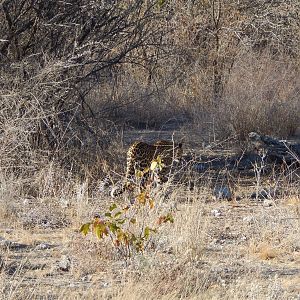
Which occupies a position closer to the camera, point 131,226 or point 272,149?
point 131,226

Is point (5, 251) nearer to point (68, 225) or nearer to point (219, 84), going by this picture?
point (68, 225)

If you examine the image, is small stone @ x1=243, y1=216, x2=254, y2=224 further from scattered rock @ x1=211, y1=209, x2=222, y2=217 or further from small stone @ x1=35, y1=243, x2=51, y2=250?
small stone @ x1=35, y1=243, x2=51, y2=250

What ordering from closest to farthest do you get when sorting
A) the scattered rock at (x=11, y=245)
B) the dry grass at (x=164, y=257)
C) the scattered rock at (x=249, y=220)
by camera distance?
the dry grass at (x=164, y=257)
the scattered rock at (x=11, y=245)
the scattered rock at (x=249, y=220)

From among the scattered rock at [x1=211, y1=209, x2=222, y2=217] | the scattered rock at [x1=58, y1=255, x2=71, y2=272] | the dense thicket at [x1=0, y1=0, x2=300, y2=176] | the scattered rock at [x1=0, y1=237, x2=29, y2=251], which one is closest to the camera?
the scattered rock at [x1=58, y1=255, x2=71, y2=272]

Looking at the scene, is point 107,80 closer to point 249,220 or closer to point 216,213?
point 216,213

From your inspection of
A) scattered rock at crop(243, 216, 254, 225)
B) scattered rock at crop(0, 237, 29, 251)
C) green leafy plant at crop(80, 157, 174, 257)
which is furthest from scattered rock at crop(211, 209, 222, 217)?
scattered rock at crop(0, 237, 29, 251)

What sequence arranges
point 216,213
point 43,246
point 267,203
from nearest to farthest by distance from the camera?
point 43,246, point 216,213, point 267,203

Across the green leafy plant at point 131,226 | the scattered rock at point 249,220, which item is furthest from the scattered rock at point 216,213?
the green leafy plant at point 131,226

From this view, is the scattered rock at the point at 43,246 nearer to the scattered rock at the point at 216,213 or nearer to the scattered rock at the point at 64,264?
the scattered rock at the point at 64,264

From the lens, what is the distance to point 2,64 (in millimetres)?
9203

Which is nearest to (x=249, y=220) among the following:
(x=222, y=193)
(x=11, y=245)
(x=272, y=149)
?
(x=222, y=193)

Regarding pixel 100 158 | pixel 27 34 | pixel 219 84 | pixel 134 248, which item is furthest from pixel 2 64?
pixel 219 84

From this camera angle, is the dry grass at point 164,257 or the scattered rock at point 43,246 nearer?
the dry grass at point 164,257

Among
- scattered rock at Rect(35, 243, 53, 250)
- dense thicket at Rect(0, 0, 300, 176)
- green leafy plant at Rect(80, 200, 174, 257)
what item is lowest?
scattered rock at Rect(35, 243, 53, 250)
